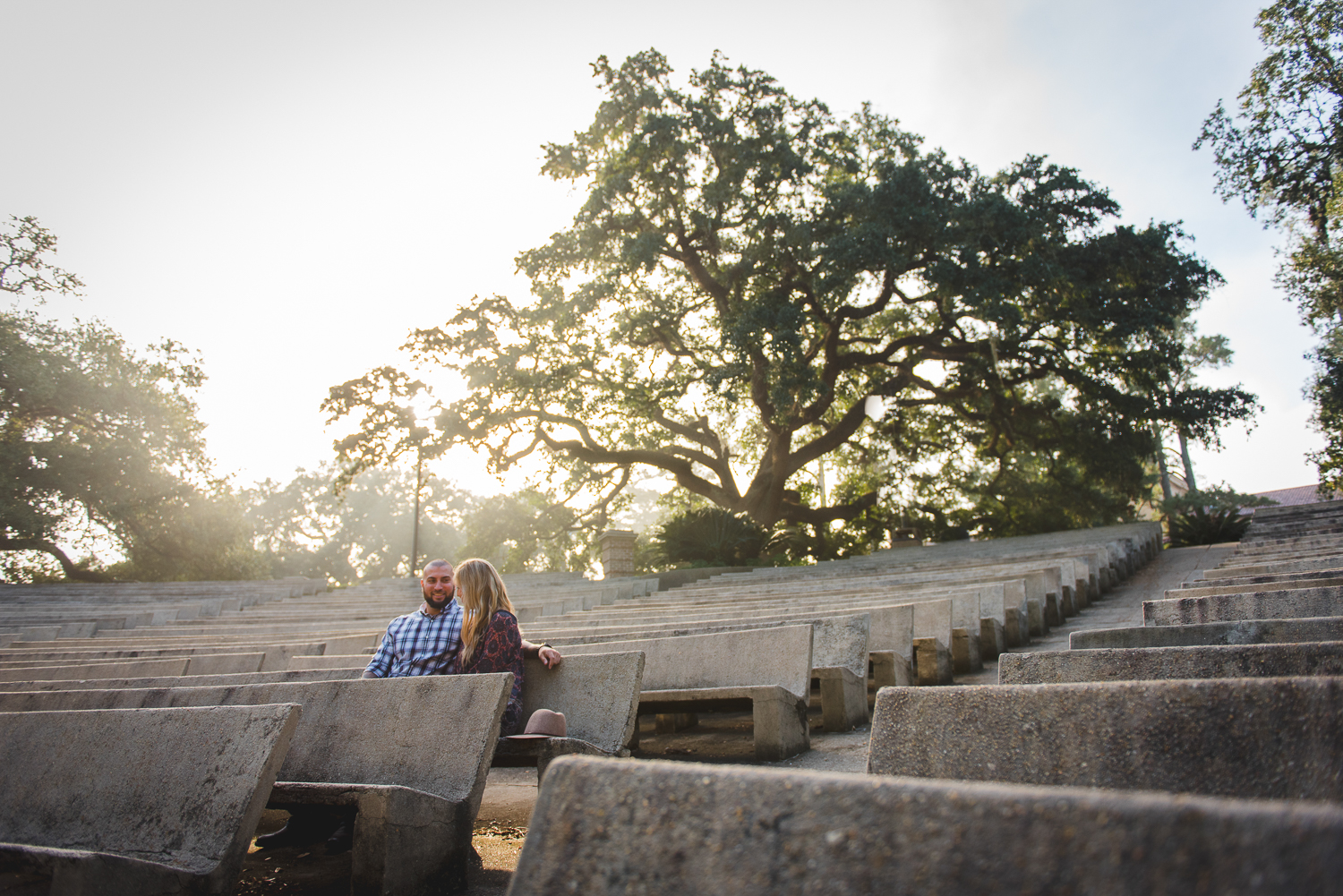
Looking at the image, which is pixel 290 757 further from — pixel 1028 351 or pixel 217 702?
pixel 1028 351

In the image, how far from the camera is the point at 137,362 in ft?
92.2

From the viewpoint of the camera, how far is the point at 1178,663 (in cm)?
188

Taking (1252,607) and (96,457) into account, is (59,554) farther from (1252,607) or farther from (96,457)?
(1252,607)

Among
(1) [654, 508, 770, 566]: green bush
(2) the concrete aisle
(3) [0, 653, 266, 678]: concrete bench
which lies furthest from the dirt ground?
(1) [654, 508, 770, 566]: green bush

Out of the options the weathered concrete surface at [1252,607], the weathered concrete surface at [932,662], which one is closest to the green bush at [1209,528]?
the weathered concrete surface at [932,662]

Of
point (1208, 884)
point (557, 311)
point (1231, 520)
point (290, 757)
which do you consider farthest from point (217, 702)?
point (1231, 520)

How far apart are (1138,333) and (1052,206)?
3432mm

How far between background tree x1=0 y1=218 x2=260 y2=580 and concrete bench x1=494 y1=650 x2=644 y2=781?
28.2m

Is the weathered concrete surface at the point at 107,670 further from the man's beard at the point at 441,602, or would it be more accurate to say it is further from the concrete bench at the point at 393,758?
the man's beard at the point at 441,602

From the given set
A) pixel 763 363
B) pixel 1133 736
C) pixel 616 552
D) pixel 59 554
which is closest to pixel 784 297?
pixel 763 363

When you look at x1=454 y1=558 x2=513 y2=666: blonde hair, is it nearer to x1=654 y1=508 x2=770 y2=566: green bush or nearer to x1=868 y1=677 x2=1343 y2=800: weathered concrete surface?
x1=868 y1=677 x2=1343 y2=800: weathered concrete surface

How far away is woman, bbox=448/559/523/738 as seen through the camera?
371 centimetres

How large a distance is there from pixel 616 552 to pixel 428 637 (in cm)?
1226

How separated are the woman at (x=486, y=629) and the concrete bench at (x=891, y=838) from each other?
8.59 feet
